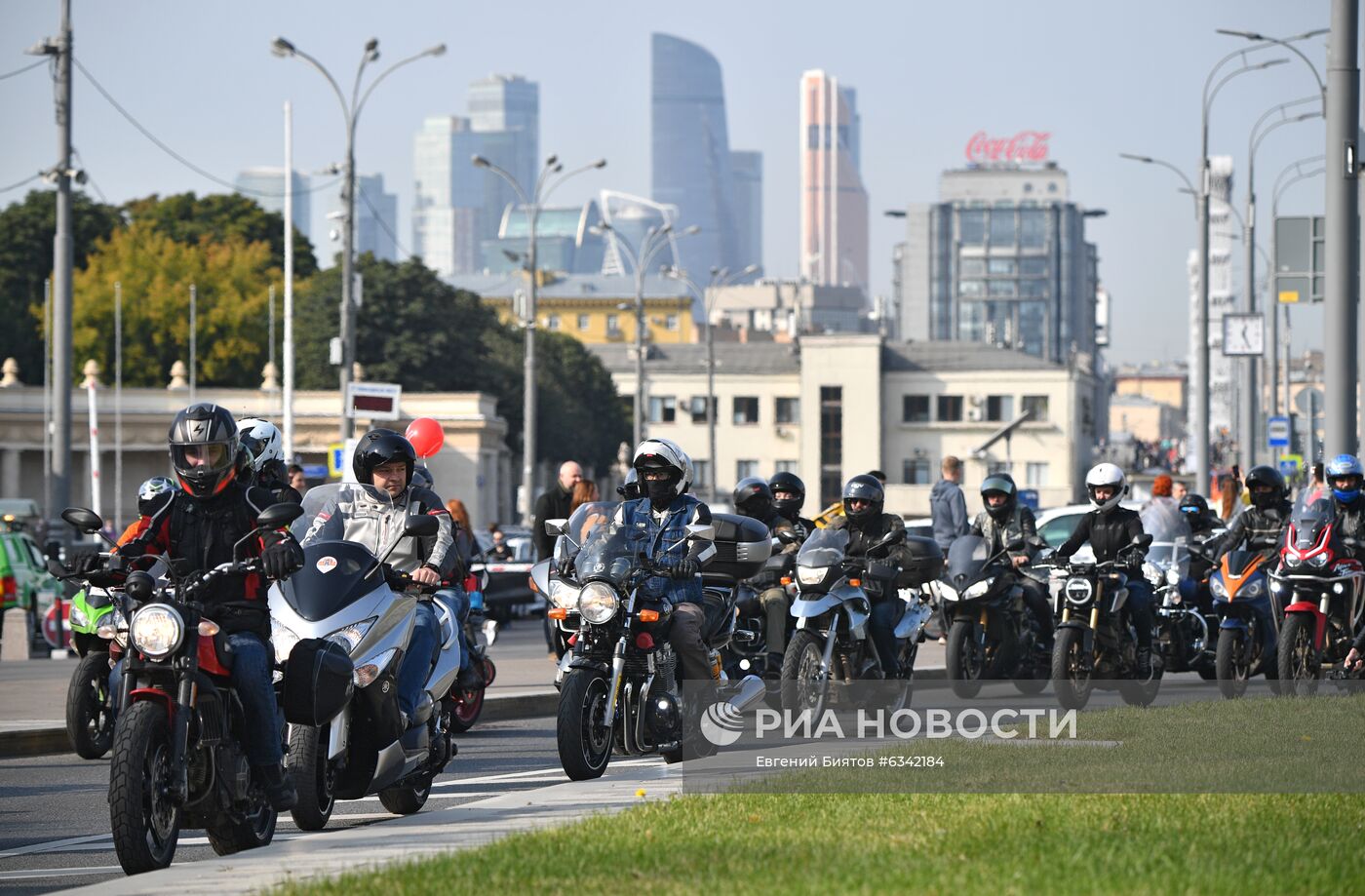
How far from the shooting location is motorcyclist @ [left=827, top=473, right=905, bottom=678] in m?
15.1

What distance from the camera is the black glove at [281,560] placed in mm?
8344

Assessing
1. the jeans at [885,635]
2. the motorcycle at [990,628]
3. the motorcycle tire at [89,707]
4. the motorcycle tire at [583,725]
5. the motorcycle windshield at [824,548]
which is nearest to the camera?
the motorcycle tire at [583,725]

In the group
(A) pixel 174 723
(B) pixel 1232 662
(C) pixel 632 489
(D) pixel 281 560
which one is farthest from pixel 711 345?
(A) pixel 174 723

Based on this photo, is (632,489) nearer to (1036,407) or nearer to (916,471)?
(916,471)

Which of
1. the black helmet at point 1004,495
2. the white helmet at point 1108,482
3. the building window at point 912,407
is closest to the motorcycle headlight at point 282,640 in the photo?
the white helmet at point 1108,482

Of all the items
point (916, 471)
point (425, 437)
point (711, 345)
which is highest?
point (711, 345)

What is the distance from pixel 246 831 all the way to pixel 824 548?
6.65 meters

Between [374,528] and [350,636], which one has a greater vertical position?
[374,528]

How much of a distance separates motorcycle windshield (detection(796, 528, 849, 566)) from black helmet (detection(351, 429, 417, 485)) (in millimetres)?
4595

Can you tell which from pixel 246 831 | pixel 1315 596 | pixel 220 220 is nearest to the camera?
pixel 246 831

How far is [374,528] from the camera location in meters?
10.2

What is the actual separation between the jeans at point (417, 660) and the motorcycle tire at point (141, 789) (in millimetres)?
1717

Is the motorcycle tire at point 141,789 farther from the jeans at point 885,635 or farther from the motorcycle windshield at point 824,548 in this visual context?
the jeans at point 885,635

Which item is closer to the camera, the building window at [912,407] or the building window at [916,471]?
the building window at [916,471]
